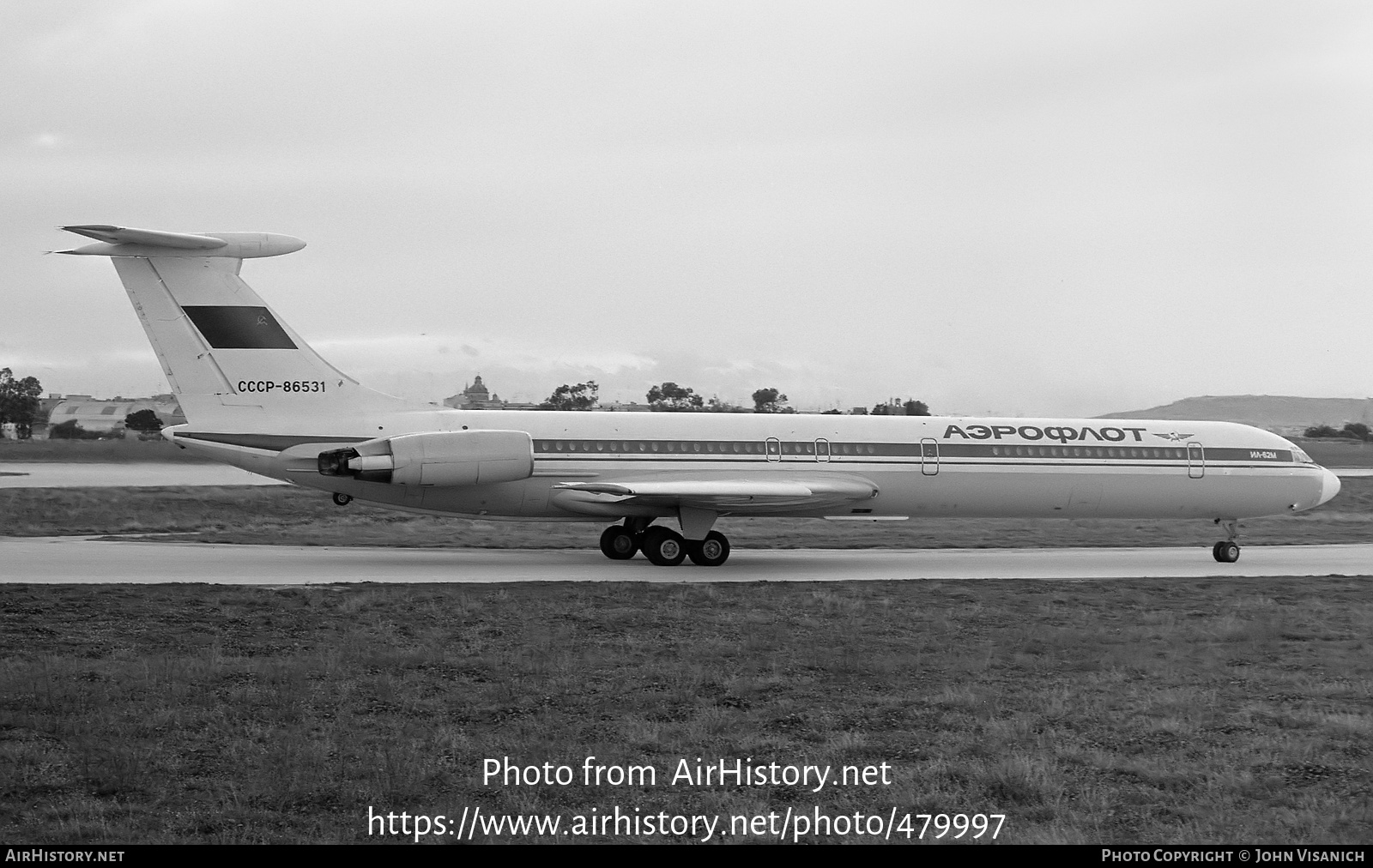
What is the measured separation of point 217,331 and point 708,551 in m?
9.61

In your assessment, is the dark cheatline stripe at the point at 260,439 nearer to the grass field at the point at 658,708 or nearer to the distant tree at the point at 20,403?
the grass field at the point at 658,708

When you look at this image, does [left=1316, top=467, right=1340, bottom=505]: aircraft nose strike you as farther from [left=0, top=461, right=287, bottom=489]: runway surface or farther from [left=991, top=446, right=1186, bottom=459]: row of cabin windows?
[left=0, top=461, right=287, bottom=489]: runway surface

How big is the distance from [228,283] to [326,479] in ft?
12.5

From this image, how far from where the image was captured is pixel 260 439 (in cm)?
2212

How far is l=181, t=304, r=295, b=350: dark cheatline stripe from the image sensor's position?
22031mm

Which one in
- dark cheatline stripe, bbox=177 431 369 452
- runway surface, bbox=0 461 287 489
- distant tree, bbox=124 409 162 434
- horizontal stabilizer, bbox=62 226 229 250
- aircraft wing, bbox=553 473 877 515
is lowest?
runway surface, bbox=0 461 287 489

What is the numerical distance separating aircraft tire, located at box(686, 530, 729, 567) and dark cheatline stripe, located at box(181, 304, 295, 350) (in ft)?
26.8

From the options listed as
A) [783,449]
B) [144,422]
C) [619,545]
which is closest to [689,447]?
[783,449]

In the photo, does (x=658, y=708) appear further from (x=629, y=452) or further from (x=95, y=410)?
(x=95, y=410)

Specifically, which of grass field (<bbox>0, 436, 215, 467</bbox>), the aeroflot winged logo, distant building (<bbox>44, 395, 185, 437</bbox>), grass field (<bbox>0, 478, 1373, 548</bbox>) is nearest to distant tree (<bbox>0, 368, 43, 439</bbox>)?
distant building (<bbox>44, 395, 185, 437</bbox>)

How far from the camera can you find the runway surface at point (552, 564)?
790 inches

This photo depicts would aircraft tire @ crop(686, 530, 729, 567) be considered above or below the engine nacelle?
below

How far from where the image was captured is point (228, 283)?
2219 cm
